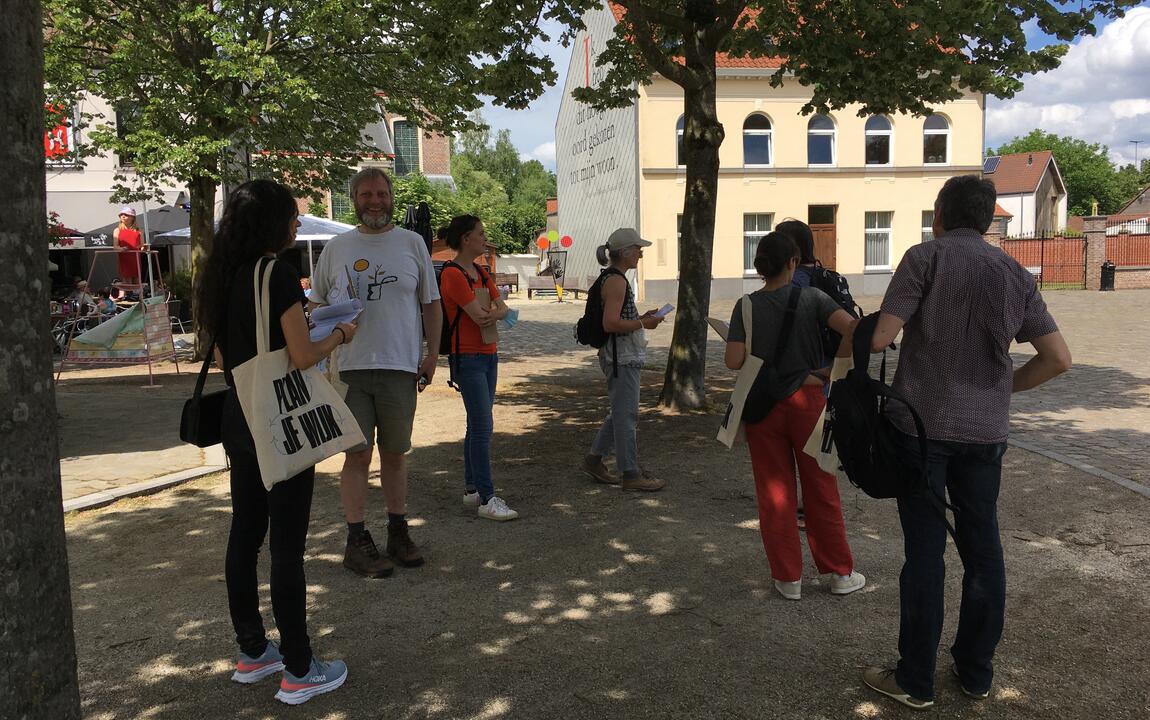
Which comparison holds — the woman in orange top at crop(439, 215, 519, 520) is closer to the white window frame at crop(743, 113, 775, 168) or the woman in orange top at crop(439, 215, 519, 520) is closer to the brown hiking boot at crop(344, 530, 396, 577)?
the brown hiking boot at crop(344, 530, 396, 577)

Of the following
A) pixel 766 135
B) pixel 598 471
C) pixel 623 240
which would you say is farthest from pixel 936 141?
pixel 623 240

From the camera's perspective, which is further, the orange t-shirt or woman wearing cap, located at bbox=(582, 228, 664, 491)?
woman wearing cap, located at bbox=(582, 228, 664, 491)

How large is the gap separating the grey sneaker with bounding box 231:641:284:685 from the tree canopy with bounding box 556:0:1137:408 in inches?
252

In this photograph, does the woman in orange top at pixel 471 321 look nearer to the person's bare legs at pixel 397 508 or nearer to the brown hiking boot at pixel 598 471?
the person's bare legs at pixel 397 508

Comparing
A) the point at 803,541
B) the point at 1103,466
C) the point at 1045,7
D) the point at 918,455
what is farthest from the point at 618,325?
the point at 1045,7

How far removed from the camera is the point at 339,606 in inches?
167

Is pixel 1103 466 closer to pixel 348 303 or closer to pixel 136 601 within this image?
pixel 348 303

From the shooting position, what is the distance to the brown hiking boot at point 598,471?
6516 mm

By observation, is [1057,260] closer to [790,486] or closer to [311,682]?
[790,486]

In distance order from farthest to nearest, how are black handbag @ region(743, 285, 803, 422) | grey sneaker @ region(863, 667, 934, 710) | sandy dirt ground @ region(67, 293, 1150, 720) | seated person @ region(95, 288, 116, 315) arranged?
seated person @ region(95, 288, 116, 315), black handbag @ region(743, 285, 803, 422), sandy dirt ground @ region(67, 293, 1150, 720), grey sneaker @ region(863, 667, 934, 710)

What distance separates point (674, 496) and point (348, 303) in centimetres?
324

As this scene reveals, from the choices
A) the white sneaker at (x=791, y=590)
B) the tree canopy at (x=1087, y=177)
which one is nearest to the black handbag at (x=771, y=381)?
the white sneaker at (x=791, y=590)

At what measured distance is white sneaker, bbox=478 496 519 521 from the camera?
561cm

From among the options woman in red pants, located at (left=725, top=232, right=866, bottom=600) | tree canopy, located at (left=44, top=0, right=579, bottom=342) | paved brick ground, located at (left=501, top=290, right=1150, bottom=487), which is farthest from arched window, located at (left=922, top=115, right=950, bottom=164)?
woman in red pants, located at (left=725, top=232, right=866, bottom=600)
